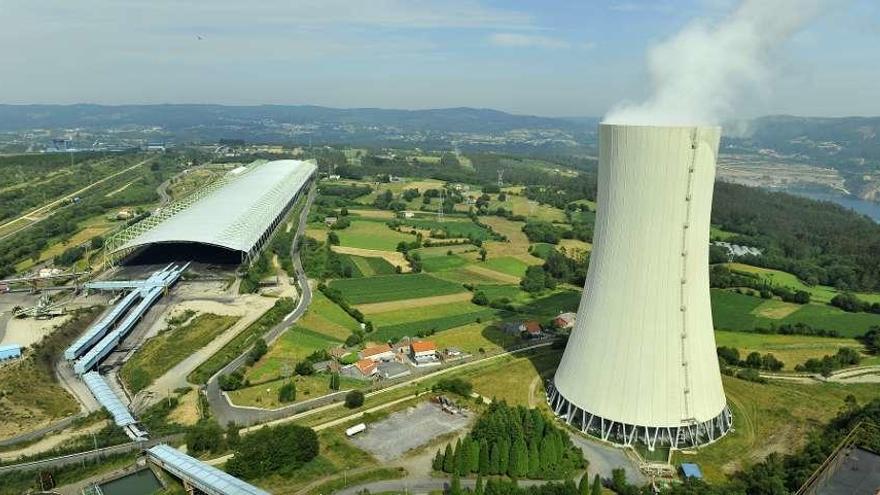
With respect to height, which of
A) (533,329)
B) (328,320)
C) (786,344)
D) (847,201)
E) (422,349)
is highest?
(533,329)

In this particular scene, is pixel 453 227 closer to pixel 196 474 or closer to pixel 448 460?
pixel 448 460

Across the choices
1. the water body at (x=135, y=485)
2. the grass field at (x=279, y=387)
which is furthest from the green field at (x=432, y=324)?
the water body at (x=135, y=485)

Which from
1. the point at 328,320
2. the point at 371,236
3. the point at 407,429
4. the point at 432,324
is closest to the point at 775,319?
the point at 432,324

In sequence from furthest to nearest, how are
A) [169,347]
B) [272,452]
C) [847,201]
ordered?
[847,201] < [169,347] < [272,452]

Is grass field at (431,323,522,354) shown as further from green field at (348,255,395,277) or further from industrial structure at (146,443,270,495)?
industrial structure at (146,443,270,495)

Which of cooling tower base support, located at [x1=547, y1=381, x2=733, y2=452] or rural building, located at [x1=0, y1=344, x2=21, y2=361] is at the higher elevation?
cooling tower base support, located at [x1=547, y1=381, x2=733, y2=452]

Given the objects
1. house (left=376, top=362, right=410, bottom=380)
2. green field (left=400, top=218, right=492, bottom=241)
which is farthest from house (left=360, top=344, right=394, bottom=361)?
green field (left=400, top=218, right=492, bottom=241)

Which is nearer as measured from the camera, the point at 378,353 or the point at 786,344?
the point at 378,353
